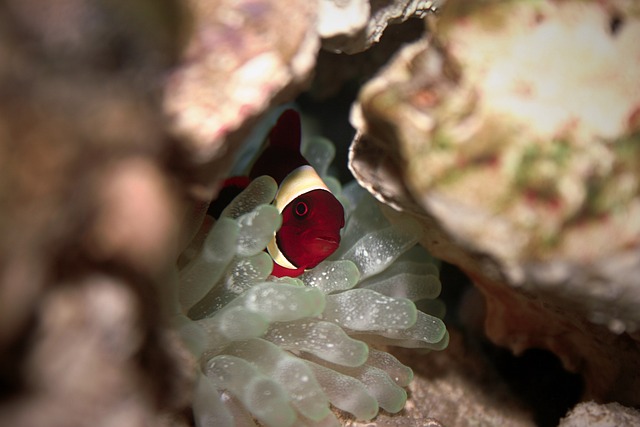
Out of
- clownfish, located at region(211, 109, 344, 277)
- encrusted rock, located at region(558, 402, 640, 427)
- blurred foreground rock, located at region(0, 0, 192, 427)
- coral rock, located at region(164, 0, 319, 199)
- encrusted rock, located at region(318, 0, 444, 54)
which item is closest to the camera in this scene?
blurred foreground rock, located at region(0, 0, 192, 427)

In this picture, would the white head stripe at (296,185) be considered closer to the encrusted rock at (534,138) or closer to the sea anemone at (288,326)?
the sea anemone at (288,326)

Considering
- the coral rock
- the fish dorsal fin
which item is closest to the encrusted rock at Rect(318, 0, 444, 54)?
the coral rock

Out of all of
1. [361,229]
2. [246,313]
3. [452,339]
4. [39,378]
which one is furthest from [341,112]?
[39,378]

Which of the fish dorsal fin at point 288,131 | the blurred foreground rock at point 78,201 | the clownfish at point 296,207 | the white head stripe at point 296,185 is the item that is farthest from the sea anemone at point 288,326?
the blurred foreground rock at point 78,201

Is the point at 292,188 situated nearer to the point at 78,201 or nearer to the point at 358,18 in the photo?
→ the point at 358,18

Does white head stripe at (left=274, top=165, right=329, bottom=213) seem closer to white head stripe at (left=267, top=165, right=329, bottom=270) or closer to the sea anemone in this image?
white head stripe at (left=267, top=165, right=329, bottom=270)

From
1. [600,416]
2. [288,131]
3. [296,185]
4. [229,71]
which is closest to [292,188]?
[296,185]

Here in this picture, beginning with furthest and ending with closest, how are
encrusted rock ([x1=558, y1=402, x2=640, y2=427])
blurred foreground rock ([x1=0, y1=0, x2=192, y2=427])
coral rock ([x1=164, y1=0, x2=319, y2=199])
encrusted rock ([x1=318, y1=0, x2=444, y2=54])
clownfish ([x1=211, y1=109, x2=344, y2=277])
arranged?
clownfish ([x1=211, y1=109, x2=344, y2=277]) < encrusted rock ([x1=558, y1=402, x2=640, y2=427]) < encrusted rock ([x1=318, y1=0, x2=444, y2=54]) < coral rock ([x1=164, y1=0, x2=319, y2=199]) < blurred foreground rock ([x1=0, y1=0, x2=192, y2=427])

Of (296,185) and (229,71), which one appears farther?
(296,185)
